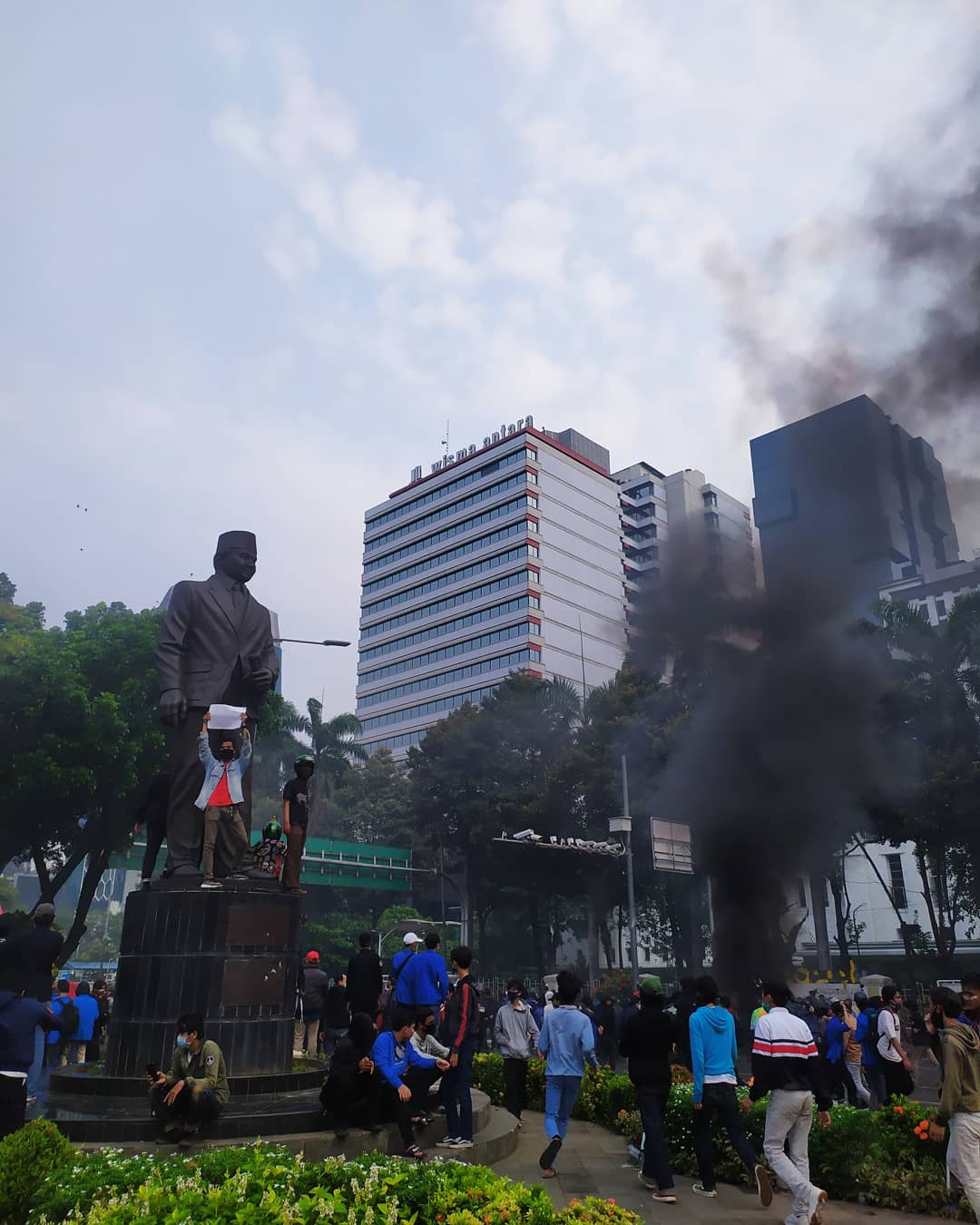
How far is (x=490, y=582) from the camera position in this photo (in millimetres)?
66062

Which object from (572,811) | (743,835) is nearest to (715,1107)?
(743,835)

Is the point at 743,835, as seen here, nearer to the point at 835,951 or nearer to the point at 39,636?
the point at 39,636

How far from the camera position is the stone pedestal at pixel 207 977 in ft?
25.8

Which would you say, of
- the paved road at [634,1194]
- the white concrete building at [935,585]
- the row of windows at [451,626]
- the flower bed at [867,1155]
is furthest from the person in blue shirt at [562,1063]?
the row of windows at [451,626]

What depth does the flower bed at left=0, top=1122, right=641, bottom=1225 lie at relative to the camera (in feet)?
13.4

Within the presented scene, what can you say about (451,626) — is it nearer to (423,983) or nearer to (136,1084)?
(423,983)

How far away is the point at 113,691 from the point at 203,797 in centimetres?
1459

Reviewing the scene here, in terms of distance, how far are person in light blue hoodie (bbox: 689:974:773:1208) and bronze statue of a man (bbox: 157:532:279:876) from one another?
15.5 feet

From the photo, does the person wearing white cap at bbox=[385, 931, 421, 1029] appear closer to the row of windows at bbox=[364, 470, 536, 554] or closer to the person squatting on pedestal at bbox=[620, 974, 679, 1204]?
the person squatting on pedestal at bbox=[620, 974, 679, 1204]

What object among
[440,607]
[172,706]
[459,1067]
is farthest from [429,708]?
[459,1067]

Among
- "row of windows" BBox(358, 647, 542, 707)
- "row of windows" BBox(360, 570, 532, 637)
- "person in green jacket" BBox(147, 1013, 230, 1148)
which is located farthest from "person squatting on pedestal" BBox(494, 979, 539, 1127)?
"row of windows" BBox(360, 570, 532, 637)

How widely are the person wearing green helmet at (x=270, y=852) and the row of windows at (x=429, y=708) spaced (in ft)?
171

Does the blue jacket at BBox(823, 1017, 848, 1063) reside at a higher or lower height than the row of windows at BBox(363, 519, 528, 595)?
lower

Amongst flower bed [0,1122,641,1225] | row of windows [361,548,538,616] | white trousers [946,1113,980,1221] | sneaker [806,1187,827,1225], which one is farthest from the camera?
row of windows [361,548,538,616]
